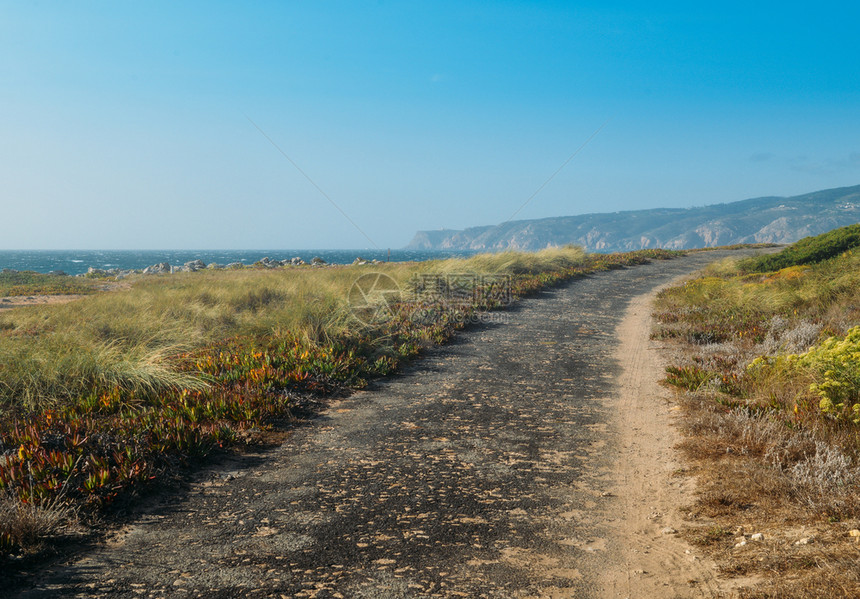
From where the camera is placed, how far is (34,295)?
19.9m

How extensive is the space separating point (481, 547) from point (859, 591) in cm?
196

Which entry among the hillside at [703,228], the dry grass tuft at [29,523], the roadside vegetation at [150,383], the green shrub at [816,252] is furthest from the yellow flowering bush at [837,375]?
the hillside at [703,228]

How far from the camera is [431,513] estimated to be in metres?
3.62

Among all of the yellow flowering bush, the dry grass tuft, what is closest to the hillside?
the yellow flowering bush

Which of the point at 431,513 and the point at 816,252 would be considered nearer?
the point at 431,513

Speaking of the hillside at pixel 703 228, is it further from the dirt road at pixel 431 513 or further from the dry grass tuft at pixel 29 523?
the dry grass tuft at pixel 29 523

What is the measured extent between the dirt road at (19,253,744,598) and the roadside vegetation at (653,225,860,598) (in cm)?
34

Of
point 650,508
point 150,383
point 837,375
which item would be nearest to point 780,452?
point 837,375

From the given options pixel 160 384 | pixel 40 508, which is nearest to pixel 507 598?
pixel 40 508

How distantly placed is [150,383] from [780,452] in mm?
6965

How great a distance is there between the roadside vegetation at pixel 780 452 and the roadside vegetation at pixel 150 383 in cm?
435

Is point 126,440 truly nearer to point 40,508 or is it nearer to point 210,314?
point 40,508

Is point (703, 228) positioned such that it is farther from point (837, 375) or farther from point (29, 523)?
point (29, 523)

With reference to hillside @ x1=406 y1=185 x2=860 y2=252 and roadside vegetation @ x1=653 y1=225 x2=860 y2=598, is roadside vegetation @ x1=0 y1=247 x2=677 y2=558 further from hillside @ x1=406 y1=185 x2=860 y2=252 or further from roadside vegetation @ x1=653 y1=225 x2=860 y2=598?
hillside @ x1=406 y1=185 x2=860 y2=252
